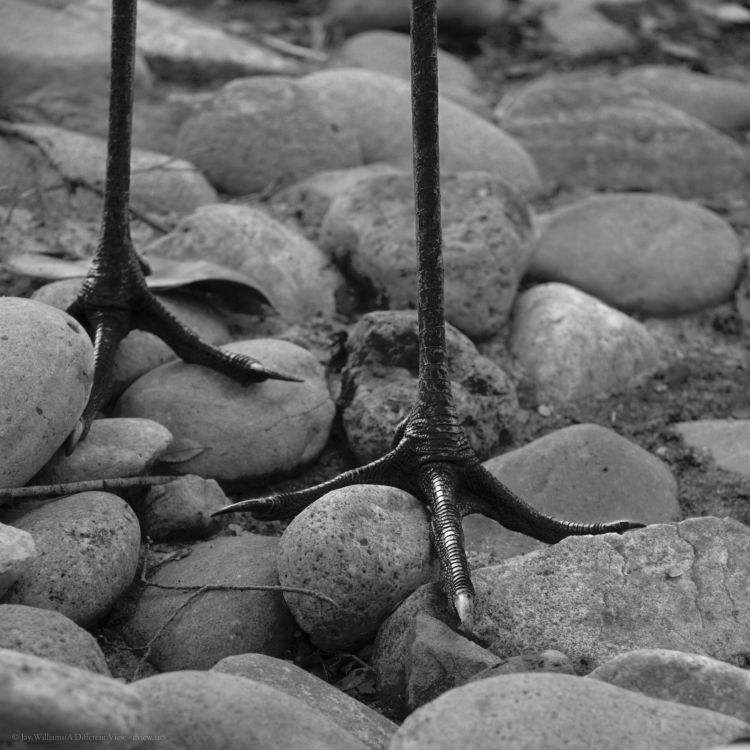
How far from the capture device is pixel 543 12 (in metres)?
6.54

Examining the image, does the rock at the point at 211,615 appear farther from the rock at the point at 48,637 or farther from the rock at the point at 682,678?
the rock at the point at 682,678

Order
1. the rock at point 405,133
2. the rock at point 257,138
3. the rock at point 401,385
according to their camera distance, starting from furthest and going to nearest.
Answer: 1. the rock at point 405,133
2. the rock at point 257,138
3. the rock at point 401,385

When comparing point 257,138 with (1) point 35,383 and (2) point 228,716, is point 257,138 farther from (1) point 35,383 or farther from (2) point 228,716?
(2) point 228,716

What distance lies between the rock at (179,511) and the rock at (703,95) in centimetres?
363

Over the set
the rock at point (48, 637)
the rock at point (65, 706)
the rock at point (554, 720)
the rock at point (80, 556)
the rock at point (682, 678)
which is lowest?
the rock at point (80, 556)

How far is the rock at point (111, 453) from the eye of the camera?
2312 mm

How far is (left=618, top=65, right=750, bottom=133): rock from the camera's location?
17.7 feet

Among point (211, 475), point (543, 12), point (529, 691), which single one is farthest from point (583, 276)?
point (543, 12)

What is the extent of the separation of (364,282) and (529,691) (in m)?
2.01

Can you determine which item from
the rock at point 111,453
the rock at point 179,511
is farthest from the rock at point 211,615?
the rock at point 111,453

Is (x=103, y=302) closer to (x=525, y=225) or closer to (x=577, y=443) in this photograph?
(x=577, y=443)

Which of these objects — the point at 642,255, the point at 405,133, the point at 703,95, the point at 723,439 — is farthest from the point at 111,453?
the point at 703,95

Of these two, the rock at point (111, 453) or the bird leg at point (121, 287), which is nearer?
the rock at point (111, 453)

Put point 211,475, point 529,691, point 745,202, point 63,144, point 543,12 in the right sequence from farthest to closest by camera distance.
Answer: point 543,12 < point 745,202 < point 63,144 < point 211,475 < point 529,691
